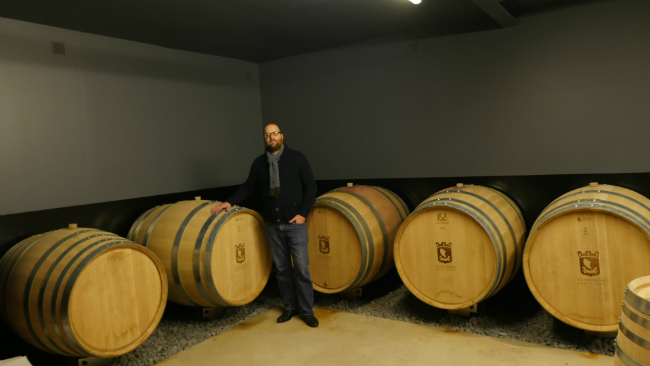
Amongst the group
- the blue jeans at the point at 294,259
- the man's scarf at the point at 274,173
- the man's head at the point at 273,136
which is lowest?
the blue jeans at the point at 294,259

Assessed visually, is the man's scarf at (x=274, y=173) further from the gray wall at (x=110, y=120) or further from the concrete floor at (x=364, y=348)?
the gray wall at (x=110, y=120)

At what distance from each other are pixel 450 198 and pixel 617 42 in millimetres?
1670

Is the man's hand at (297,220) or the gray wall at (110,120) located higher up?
the gray wall at (110,120)

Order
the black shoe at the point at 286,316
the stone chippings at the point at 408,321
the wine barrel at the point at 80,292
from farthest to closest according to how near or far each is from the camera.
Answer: the black shoe at the point at 286,316 → the stone chippings at the point at 408,321 → the wine barrel at the point at 80,292

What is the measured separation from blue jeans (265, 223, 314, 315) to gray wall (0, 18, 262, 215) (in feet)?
4.39

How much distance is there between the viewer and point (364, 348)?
10.3 feet

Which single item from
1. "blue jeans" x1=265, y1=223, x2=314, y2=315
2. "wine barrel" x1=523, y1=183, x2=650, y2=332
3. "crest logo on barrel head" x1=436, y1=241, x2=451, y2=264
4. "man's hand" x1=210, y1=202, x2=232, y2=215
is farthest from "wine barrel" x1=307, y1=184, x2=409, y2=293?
"wine barrel" x1=523, y1=183, x2=650, y2=332

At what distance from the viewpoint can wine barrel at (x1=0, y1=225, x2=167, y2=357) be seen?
2596 millimetres

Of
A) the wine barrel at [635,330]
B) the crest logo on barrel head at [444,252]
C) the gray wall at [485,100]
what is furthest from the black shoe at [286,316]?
the wine barrel at [635,330]

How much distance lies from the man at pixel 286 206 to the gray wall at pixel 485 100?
1.19m

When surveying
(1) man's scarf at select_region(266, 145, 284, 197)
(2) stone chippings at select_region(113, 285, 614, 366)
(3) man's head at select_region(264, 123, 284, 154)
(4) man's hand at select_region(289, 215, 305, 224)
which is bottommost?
(2) stone chippings at select_region(113, 285, 614, 366)

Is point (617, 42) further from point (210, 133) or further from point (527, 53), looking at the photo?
point (210, 133)

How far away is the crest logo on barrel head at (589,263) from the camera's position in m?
2.75

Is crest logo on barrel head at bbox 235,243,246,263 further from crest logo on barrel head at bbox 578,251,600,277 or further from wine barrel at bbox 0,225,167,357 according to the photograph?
crest logo on barrel head at bbox 578,251,600,277
